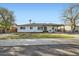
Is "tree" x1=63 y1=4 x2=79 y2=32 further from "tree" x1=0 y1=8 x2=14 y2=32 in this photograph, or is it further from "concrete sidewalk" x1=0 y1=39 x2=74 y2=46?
"tree" x1=0 y1=8 x2=14 y2=32

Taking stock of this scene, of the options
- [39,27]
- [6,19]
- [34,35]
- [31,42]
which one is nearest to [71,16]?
[39,27]

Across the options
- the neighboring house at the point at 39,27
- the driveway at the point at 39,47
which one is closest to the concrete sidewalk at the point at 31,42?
the driveway at the point at 39,47

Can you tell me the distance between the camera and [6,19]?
923cm

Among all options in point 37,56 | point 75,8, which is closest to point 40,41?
point 37,56

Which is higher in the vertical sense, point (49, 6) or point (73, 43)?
point (49, 6)

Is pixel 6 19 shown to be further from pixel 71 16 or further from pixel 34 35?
pixel 71 16

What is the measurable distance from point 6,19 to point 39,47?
0.75 m

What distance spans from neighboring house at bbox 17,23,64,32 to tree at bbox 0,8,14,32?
0.18m

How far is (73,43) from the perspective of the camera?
30.2ft

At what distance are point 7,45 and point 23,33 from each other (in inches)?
14.1

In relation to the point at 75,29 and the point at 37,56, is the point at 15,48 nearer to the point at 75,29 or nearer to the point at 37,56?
the point at 37,56

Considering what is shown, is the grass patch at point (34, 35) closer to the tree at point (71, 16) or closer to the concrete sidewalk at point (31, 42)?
the concrete sidewalk at point (31, 42)

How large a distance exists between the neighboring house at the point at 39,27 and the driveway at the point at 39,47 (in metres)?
0.19

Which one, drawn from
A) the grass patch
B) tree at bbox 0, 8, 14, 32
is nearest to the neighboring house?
the grass patch
